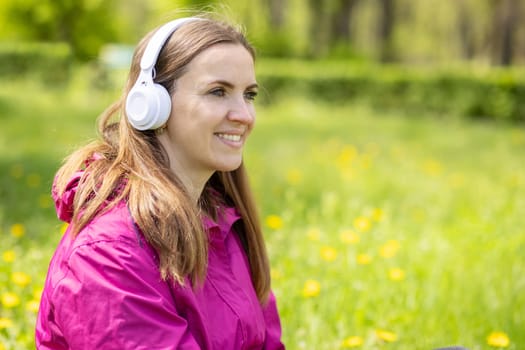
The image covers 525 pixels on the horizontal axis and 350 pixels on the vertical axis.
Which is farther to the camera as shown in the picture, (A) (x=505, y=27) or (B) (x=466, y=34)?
(B) (x=466, y=34)

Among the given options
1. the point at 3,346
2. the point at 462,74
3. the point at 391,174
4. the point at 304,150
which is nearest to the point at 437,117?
the point at 462,74

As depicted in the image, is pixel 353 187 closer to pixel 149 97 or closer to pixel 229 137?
pixel 229 137

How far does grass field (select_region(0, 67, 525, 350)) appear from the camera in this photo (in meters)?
2.99

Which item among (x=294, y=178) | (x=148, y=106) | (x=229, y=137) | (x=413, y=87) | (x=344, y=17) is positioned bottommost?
(x=413, y=87)

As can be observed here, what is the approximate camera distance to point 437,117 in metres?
12.8

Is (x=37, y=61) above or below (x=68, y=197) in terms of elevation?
below

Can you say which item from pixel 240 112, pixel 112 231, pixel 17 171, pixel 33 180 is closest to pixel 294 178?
pixel 33 180

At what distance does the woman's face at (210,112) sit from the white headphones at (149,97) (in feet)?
0.19

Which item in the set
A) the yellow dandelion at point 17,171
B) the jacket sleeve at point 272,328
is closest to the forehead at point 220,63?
the jacket sleeve at point 272,328

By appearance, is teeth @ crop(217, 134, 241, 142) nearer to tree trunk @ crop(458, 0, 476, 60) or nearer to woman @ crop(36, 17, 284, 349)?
woman @ crop(36, 17, 284, 349)

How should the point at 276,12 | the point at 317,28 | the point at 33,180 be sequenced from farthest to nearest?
the point at 276,12 → the point at 317,28 → the point at 33,180

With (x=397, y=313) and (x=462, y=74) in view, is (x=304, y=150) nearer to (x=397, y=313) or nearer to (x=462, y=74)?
(x=397, y=313)

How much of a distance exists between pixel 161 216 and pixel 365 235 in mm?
2625

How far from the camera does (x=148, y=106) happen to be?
1.69 metres
